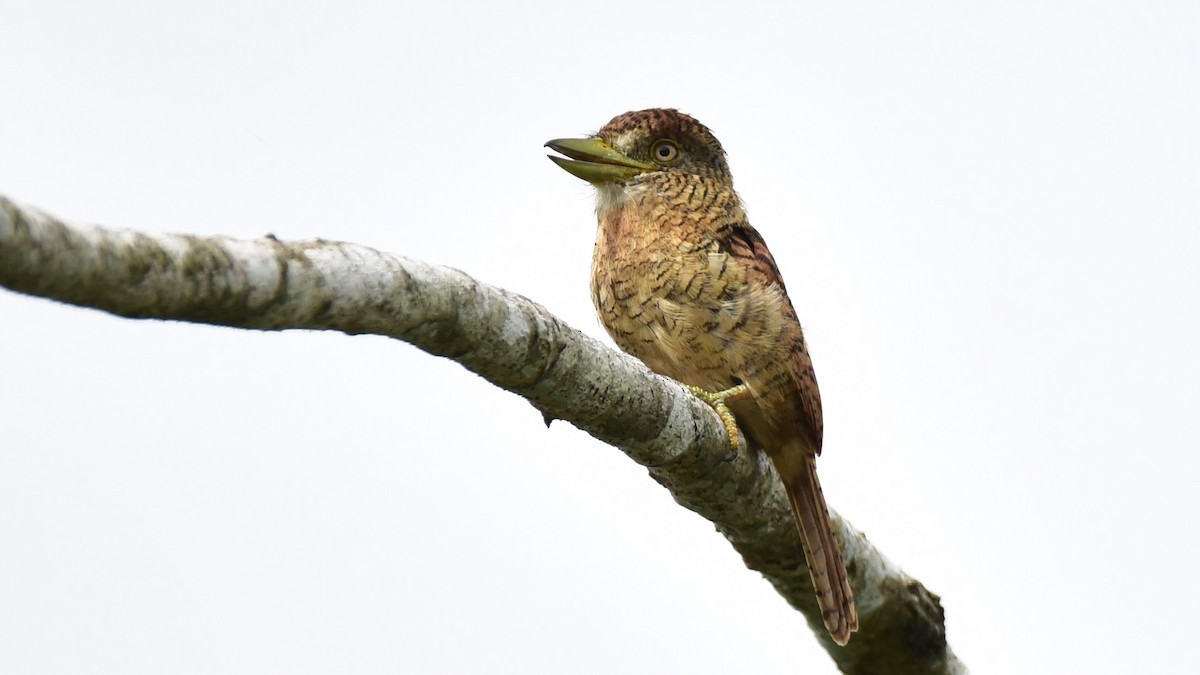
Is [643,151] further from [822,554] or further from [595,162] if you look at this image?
[822,554]

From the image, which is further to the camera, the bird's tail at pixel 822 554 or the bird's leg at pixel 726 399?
the bird's tail at pixel 822 554

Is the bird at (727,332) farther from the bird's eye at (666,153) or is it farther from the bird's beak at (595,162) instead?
the bird's eye at (666,153)

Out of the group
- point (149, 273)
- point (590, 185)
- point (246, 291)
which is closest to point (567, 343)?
point (246, 291)

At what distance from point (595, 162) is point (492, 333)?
2215 mm

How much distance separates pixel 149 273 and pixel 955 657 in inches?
145

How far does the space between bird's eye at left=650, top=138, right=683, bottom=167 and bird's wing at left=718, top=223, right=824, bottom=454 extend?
45 cm

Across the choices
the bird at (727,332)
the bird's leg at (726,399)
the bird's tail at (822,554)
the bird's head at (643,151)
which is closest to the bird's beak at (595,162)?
the bird's head at (643,151)

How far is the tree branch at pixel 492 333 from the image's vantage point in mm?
2119

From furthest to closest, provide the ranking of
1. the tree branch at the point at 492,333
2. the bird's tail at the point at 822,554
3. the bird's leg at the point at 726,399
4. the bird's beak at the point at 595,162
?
the bird's beak at the point at 595,162 < the bird's tail at the point at 822,554 < the bird's leg at the point at 726,399 < the tree branch at the point at 492,333

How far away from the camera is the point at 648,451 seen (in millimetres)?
3670

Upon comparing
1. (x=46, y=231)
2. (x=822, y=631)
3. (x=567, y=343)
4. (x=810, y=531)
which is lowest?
(x=822, y=631)

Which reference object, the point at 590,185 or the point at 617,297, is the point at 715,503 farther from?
the point at 590,185

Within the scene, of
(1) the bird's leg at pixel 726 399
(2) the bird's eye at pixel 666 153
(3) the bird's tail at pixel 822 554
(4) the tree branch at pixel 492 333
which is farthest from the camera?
(2) the bird's eye at pixel 666 153

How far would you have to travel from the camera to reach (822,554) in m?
4.44
